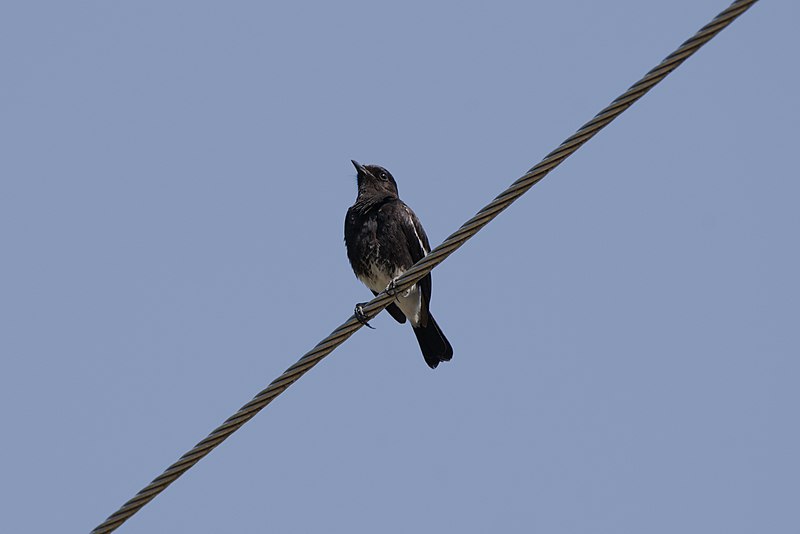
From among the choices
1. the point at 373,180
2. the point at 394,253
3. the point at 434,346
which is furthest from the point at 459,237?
the point at 373,180

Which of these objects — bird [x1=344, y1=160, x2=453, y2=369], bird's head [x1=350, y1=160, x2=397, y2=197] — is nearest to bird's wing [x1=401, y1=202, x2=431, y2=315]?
bird [x1=344, y1=160, x2=453, y2=369]

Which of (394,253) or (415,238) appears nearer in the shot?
(394,253)

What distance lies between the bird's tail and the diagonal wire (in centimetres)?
351

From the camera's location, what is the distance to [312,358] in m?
5.14

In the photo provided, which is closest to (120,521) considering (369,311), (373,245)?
(369,311)

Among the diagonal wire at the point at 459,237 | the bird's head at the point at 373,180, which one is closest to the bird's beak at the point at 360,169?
the bird's head at the point at 373,180

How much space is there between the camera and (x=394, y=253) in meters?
8.43

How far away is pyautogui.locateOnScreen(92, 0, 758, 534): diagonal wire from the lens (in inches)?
171

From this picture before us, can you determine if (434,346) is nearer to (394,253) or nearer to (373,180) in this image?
(394,253)

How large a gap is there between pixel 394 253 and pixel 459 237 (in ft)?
11.1

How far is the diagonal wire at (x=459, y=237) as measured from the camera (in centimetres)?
434

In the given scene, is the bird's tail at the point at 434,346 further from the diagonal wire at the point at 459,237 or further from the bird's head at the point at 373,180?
the diagonal wire at the point at 459,237

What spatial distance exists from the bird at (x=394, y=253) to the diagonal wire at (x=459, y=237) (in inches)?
121

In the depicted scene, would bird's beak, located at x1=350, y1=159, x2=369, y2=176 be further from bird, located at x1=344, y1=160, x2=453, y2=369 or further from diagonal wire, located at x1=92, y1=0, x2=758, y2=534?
→ diagonal wire, located at x1=92, y1=0, x2=758, y2=534
